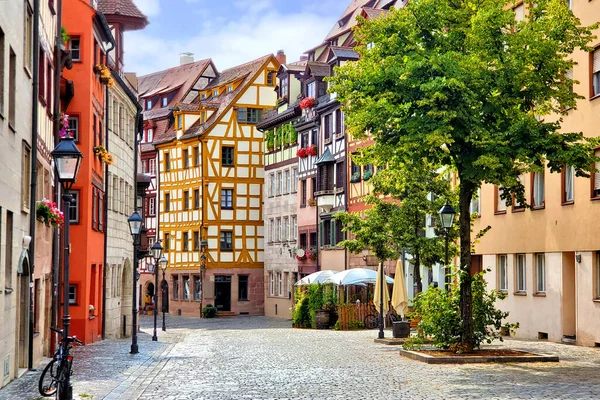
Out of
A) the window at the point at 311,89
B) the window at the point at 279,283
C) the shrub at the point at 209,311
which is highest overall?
the window at the point at 311,89

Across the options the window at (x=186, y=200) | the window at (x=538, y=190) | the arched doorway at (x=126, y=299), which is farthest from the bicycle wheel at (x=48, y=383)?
the window at (x=186, y=200)

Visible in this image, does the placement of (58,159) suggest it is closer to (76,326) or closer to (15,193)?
(15,193)

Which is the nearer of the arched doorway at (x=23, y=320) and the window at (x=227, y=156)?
the arched doorway at (x=23, y=320)

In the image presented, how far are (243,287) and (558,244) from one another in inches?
1620

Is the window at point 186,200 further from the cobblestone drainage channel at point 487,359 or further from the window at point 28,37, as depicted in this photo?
the window at point 28,37

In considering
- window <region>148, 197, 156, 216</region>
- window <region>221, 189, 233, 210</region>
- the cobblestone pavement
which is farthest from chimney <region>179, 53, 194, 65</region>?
the cobblestone pavement

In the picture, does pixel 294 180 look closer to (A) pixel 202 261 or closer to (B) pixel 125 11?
(A) pixel 202 261

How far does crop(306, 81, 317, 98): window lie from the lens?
197 feet

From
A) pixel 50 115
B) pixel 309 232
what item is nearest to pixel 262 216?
pixel 309 232

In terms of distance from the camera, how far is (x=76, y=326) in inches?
1355

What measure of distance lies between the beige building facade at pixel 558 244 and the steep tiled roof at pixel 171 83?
47577 millimetres

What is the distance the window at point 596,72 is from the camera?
28938 mm

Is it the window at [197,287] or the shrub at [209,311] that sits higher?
the window at [197,287]

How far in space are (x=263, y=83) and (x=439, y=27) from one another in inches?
1907
